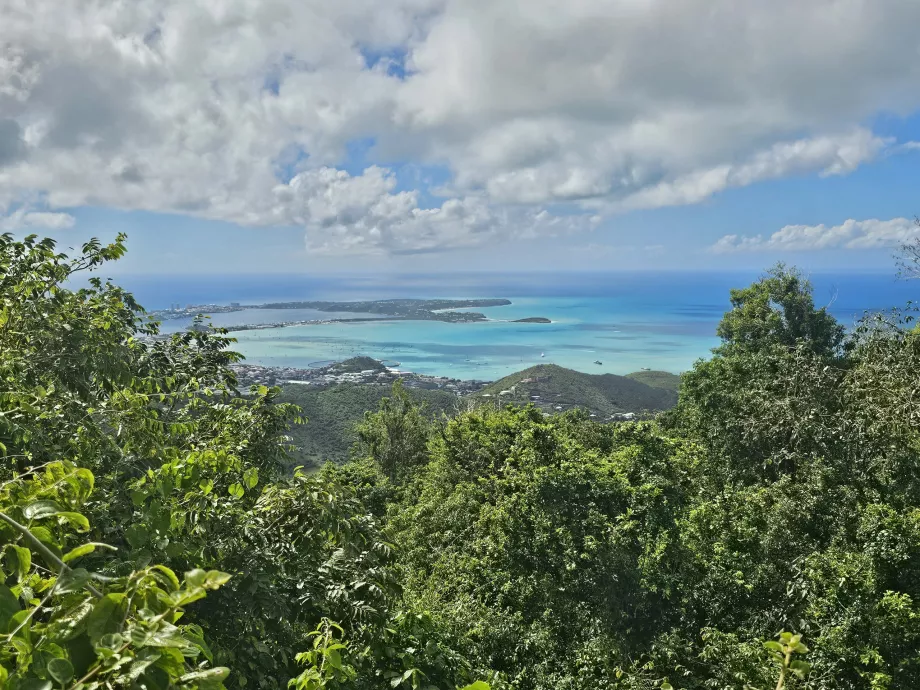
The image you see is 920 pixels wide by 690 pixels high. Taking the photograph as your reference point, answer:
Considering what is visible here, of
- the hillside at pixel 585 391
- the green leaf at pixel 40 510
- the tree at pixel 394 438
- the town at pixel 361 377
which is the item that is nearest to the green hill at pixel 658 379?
the hillside at pixel 585 391

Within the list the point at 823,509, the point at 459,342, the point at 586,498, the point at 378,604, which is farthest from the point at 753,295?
the point at 459,342

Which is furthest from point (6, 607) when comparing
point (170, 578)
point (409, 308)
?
point (409, 308)

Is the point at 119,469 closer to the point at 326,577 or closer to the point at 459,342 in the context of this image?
the point at 326,577

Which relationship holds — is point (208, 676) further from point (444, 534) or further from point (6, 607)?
point (444, 534)

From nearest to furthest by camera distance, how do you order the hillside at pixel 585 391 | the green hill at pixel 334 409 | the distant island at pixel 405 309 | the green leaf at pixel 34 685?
the green leaf at pixel 34 685 → the green hill at pixel 334 409 → the hillside at pixel 585 391 → the distant island at pixel 405 309

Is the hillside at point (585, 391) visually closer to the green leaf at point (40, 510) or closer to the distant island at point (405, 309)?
the green leaf at point (40, 510)

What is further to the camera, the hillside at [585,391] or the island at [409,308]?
the island at [409,308]

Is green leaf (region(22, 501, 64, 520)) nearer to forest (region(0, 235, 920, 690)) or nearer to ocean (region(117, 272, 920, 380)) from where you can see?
forest (region(0, 235, 920, 690))
